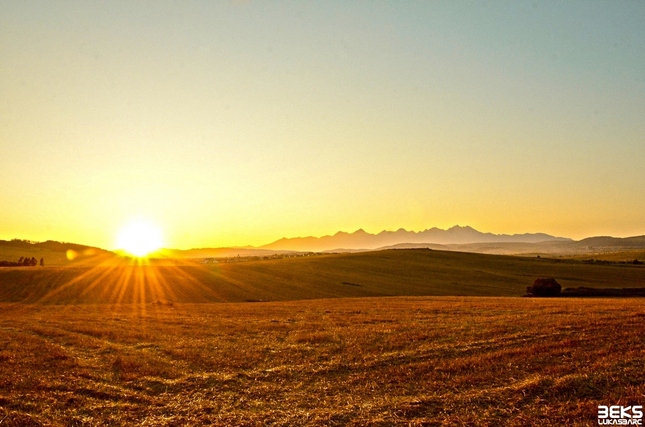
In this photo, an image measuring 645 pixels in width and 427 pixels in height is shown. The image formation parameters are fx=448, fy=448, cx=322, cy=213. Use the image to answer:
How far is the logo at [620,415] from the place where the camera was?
39.0ft

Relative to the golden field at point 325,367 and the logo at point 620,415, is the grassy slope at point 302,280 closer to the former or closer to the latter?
the golden field at point 325,367

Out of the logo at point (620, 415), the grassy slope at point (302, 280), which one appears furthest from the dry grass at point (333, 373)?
the grassy slope at point (302, 280)

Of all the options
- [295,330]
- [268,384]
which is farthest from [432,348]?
[295,330]

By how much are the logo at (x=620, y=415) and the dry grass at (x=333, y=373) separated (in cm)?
28

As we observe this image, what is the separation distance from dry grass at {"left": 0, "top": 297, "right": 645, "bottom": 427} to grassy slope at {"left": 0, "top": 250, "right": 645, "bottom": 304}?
42.1m

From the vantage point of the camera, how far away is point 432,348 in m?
21.5

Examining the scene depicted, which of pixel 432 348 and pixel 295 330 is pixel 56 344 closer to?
pixel 295 330

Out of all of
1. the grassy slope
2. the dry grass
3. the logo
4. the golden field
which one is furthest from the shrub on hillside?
the logo

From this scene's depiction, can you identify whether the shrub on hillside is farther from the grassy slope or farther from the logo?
the logo

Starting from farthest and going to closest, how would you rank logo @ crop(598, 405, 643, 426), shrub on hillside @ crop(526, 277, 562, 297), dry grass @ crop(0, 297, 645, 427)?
shrub on hillside @ crop(526, 277, 562, 297) → dry grass @ crop(0, 297, 645, 427) → logo @ crop(598, 405, 643, 426)

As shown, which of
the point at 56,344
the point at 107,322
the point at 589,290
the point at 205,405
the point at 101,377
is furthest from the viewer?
the point at 589,290

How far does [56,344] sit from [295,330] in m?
13.8

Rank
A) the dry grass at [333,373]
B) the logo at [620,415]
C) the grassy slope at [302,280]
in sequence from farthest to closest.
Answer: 1. the grassy slope at [302,280]
2. the dry grass at [333,373]
3. the logo at [620,415]

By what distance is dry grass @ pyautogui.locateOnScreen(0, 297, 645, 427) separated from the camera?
1364cm
